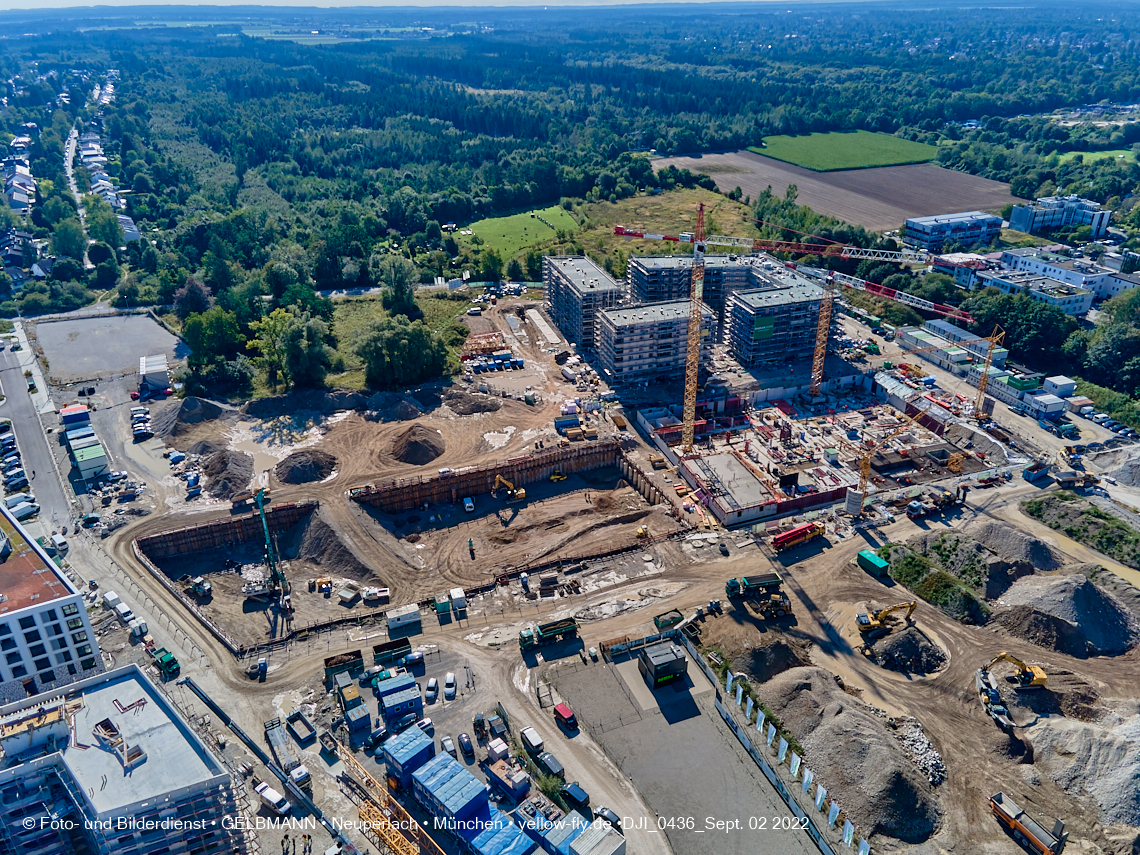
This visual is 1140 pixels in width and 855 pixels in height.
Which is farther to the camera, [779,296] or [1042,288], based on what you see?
[1042,288]

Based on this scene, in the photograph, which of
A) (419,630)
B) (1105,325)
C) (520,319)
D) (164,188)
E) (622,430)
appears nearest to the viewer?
(419,630)

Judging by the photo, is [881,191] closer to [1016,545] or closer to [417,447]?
[1016,545]

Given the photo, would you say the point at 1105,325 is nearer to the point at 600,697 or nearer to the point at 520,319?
the point at 520,319

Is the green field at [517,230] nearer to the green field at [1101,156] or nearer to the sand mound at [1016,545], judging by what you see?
the sand mound at [1016,545]

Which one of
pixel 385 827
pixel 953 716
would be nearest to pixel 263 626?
pixel 385 827

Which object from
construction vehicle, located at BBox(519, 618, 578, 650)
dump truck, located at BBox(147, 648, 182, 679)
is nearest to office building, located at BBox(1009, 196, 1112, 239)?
construction vehicle, located at BBox(519, 618, 578, 650)

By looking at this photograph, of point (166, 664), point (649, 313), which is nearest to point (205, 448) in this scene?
point (166, 664)

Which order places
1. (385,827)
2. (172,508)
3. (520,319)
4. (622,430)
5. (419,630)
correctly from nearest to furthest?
1. (385,827)
2. (419,630)
3. (172,508)
4. (622,430)
5. (520,319)

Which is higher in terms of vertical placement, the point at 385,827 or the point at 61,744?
the point at 61,744
